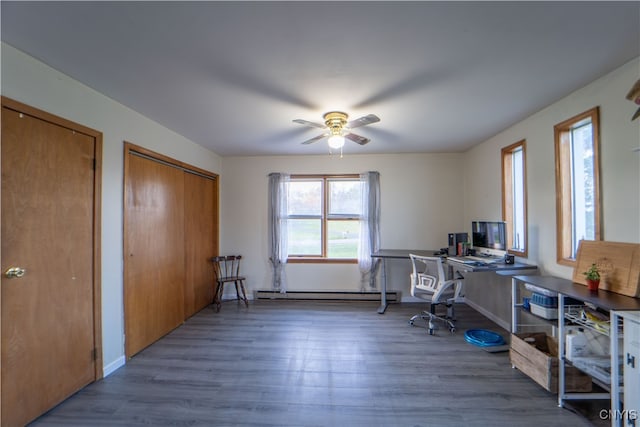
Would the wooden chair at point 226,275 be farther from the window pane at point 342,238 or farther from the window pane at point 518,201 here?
the window pane at point 518,201

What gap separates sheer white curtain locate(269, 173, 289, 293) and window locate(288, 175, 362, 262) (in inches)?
7.3

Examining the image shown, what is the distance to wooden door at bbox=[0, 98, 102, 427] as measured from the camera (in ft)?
5.65

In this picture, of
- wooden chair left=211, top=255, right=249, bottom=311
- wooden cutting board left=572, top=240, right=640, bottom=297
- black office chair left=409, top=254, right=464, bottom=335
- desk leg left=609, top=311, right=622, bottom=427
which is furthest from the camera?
wooden chair left=211, top=255, right=249, bottom=311

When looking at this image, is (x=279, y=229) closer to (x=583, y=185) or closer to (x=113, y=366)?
(x=113, y=366)

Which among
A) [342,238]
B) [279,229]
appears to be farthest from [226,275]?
[342,238]

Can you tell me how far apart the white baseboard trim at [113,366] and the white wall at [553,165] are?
13.8ft

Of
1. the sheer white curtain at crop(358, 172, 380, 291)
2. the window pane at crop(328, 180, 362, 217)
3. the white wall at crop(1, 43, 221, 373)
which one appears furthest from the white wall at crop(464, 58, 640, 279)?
the white wall at crop(1, 43, 221, 373)

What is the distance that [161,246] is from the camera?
3.20 metres

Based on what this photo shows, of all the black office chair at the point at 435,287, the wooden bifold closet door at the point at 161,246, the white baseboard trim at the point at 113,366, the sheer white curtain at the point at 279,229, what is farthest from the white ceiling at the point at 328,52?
the white baseboard trim at the point at 113,366

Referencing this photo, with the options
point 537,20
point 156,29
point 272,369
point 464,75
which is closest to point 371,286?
point 272,369

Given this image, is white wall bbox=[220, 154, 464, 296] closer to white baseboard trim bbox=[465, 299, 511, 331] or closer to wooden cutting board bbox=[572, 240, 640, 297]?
white baseboard trim bbox=[465, 299, 511, 331]

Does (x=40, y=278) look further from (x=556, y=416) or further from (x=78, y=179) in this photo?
(x=556, y=416)

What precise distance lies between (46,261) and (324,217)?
3521 mm

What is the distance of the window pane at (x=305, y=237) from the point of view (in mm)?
4840
